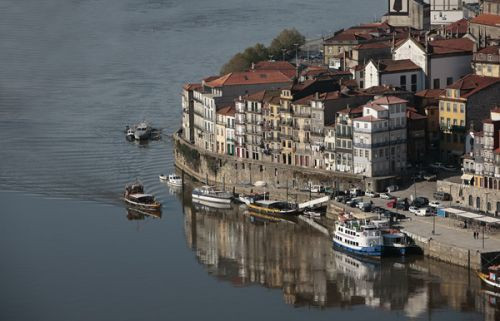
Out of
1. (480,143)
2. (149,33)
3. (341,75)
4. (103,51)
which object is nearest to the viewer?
(480,143)

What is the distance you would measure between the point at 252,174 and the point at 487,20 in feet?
36.5

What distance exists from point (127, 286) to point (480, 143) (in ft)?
29.3

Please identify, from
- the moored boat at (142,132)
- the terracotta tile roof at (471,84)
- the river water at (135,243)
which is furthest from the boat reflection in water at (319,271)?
the moored boat at (142,132)

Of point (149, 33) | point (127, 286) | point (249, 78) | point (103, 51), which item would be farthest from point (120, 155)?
point (149, 33)

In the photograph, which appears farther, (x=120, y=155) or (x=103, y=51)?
(x=103, y=51)

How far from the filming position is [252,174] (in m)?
45.0

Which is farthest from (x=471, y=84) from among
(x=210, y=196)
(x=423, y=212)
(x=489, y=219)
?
(x=489, y=219)

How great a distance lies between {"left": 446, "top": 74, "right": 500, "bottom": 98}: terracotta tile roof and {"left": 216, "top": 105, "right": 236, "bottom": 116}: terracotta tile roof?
222 inches

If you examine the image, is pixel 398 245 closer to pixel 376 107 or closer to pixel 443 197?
pixel 443 197

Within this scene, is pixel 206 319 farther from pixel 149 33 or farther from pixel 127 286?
pixel 149 33

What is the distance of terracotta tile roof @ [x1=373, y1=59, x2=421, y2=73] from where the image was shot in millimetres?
46906

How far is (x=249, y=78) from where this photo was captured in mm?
48250

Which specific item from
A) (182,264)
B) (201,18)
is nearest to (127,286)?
(182,264)

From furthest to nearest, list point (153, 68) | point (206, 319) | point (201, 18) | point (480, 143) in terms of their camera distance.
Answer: point (201, 18)
point (153, 68)
point (480, 143)
point (206, 319)
